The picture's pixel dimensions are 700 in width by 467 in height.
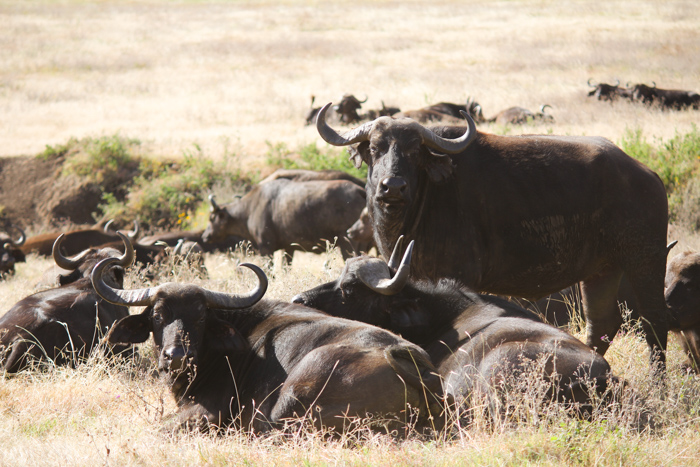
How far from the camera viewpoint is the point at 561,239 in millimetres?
6859

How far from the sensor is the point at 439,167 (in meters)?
6.60

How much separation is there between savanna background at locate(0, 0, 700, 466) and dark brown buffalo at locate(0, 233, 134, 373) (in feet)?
1.11

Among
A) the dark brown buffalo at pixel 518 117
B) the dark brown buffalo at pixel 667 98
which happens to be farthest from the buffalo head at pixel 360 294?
the dark brown buffalo at pixel 667 98

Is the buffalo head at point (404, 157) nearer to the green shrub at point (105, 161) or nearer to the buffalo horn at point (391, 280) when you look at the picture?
the buffalo horn at point (391, 280)

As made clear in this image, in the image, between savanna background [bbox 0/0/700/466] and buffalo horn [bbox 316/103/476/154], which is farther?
buffalo horn [bbox 316/103/476/154]

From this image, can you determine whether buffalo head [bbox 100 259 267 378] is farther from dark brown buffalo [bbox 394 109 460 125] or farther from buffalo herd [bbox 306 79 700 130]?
dark brown buffalo [bbox 394 109 460 125]

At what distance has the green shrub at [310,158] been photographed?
17297 millimetres

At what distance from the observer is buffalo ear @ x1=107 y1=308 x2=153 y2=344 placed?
5.89 meters

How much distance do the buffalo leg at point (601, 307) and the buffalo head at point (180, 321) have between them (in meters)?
3.46

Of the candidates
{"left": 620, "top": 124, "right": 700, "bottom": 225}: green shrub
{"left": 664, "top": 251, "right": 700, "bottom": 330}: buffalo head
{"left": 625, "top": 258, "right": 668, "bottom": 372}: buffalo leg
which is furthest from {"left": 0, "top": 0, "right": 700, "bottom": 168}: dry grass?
{"left": 625, "top": 258, "right": 668, "bottom": 372}: buffalo leg

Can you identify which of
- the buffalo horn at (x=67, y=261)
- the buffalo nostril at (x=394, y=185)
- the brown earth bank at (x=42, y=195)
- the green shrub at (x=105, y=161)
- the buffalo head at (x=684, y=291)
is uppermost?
the buffalo nostril at (x=394, y=185)

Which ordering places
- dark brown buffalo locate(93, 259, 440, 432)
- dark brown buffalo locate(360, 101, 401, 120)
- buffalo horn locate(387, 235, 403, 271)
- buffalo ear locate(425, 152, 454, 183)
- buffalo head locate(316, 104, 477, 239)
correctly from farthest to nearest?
dark brown buffalo locate(360, 101, 401, 120)
buffalo ear locate(425, 152, 454, 183)
buffalo head locate(316, 104, 477, 239)
buffalo horn locate(387, 235, 403, 271)
dark brown buffalo locate(93, 259, 440, 432)

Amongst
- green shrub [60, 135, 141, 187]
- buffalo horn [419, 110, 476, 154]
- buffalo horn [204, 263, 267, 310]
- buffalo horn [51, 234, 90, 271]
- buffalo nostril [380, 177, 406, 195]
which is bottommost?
green shrub [60, 135, 141, 187]

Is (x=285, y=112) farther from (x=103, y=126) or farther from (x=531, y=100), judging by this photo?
(x=531, y=100)
